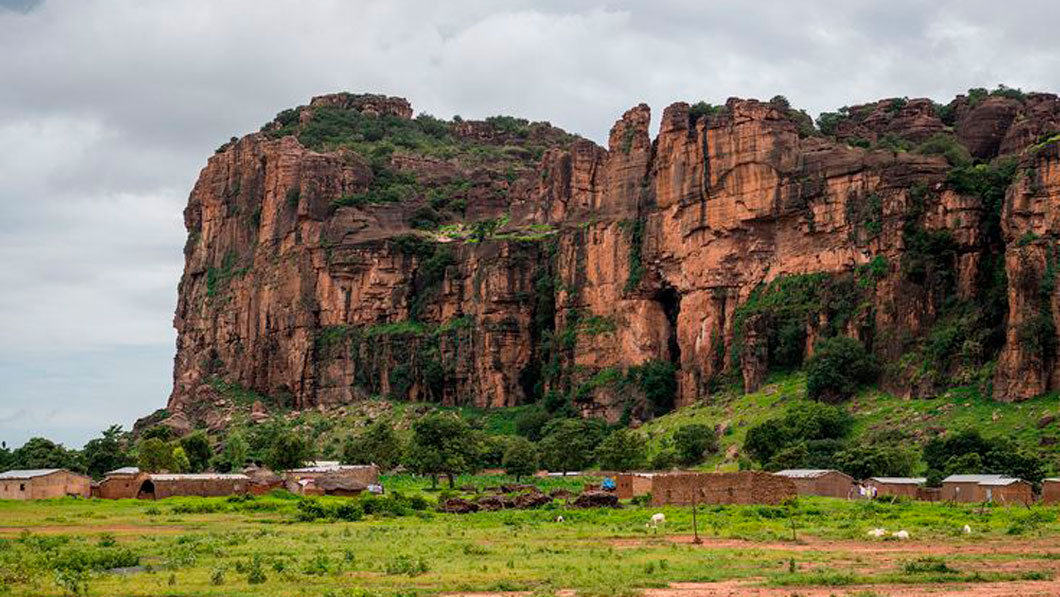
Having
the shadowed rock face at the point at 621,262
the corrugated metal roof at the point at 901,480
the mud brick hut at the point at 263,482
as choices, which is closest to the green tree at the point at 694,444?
the shadowed rock face at the point at 621,262

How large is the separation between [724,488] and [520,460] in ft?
124

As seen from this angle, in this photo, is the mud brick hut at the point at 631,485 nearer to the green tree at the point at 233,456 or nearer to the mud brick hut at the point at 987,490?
the mud brick hut at the point at 987,490

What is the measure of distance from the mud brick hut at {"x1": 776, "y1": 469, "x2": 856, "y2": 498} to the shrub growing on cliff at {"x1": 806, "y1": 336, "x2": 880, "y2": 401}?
90.9ft

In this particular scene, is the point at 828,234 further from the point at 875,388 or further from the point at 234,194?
the point at 234,194

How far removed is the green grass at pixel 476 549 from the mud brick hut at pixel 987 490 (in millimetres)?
4661

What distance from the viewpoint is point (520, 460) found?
4166 inches

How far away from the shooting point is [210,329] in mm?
169250

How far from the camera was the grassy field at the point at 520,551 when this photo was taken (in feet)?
130

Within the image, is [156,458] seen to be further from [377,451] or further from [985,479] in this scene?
[985,479]

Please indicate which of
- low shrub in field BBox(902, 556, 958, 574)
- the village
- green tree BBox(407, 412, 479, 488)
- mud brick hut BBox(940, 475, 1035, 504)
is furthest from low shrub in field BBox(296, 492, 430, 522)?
low shrub in field BBox(902, 556, 958, 574)

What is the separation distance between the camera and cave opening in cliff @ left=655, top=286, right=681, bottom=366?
132 m

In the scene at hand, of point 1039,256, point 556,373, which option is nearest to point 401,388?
point 556,373

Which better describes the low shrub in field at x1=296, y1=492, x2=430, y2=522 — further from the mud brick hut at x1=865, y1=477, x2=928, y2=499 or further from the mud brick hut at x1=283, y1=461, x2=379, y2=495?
the mud brick hut at x1=865, y1=477, x2=928, y2=499

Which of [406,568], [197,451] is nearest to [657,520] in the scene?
[406,568]
